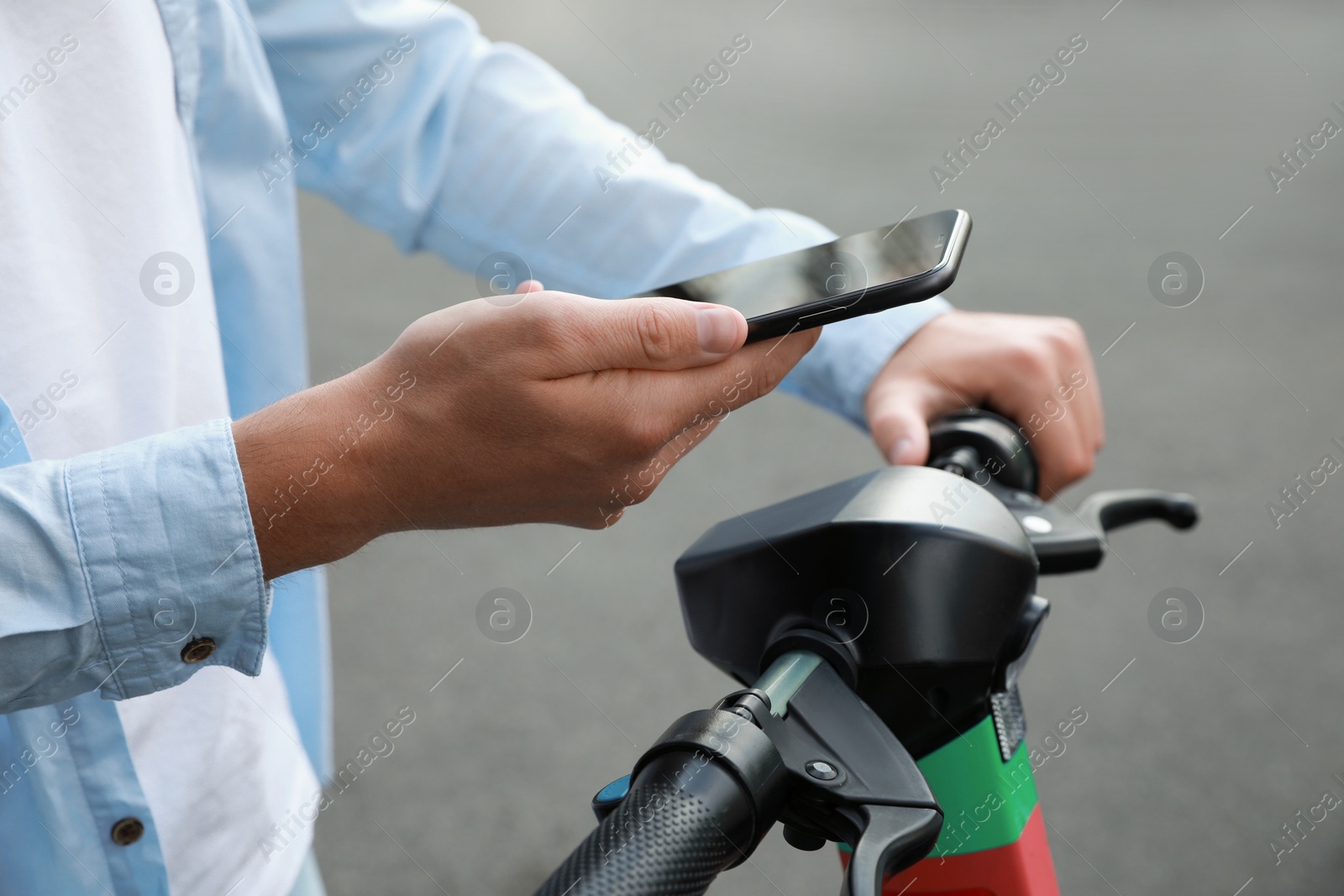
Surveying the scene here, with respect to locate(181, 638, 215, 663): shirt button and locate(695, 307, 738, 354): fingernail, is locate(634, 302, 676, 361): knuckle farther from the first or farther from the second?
locate(181, 638, 215, 663): shirt button

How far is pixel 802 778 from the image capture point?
44 centimetres

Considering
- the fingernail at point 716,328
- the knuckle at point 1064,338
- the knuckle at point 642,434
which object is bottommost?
the knuckle at point 642,434

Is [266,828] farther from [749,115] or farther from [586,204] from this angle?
[749,115]

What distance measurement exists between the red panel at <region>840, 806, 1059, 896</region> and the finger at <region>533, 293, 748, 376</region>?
0.92ft

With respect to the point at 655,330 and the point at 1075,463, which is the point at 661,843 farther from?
the point at 1075,463

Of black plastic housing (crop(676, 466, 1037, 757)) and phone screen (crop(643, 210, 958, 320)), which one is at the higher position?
phone screen (crop(643, 210, 958, 320))

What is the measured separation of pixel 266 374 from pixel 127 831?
13.3 inches

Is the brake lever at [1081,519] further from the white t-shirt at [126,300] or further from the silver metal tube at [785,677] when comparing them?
the white t-shirt at [126,300]

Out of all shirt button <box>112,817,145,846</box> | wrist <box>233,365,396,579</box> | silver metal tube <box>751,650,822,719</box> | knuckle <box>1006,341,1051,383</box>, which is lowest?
shirt button <box>112,817,145,846</box>

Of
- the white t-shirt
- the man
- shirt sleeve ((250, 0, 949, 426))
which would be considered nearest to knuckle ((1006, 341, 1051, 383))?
the man

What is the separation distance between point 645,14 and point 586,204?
432 cm

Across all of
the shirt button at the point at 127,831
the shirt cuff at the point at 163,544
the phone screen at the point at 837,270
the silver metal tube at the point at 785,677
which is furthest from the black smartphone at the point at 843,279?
the shirt button at the point at 127,831

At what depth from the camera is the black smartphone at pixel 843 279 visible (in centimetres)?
53

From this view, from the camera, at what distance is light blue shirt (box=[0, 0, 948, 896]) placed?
503mm
